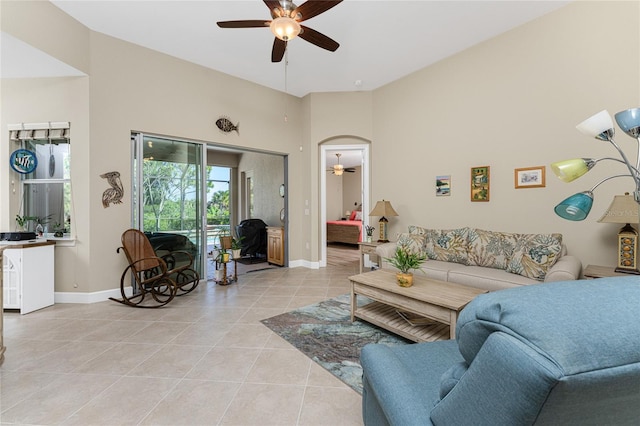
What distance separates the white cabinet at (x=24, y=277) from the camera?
316cm

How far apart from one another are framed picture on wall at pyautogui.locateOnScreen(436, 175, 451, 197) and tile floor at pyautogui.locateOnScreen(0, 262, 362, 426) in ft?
9.23

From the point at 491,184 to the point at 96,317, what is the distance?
509 centimetres

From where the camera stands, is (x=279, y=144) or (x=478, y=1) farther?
(x=279, y=144)

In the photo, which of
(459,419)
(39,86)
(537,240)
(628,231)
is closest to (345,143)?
(537,240)

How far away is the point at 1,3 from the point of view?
2.63 metres

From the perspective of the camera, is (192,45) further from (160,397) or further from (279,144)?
(160,397)

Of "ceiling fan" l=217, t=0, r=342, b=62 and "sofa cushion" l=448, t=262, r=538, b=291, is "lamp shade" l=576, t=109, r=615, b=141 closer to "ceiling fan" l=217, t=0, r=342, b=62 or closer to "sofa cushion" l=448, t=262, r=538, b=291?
"sofa cushion" l=448, t=262, r=538, b=291

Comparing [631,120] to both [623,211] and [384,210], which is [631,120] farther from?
[384,210]

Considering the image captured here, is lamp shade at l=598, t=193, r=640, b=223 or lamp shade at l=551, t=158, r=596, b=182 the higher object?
lamp shade at l=551, t=158, r=596, b=182

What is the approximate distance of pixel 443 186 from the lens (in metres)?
4.31

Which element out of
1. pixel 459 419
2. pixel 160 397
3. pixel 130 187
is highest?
pixel 130 187

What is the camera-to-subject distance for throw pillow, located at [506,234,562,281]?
2852 millimetres

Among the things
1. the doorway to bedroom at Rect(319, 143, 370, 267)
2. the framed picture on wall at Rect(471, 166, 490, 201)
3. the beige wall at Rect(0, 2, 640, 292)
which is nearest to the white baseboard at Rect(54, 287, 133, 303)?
the beige wall at Rect(0, 2, 640, 292)

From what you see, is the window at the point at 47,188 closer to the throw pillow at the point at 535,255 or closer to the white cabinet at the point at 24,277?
the white cabinet at the point at 24,277
